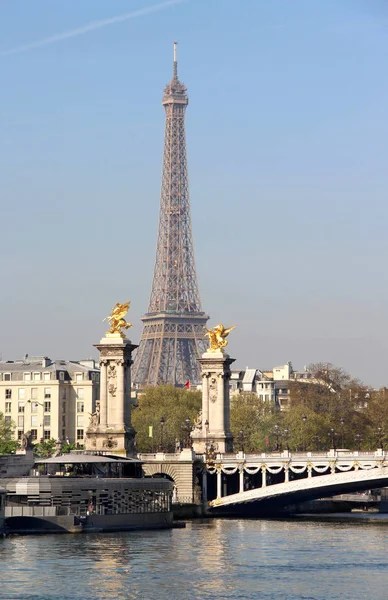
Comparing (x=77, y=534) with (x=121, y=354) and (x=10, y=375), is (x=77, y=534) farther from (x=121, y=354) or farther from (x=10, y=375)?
(x=10, y=375)

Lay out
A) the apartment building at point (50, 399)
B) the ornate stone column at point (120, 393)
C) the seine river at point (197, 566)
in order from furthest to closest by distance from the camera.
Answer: the apartment building at point (50, 399) → the ornate stone column at point (120, 393) → the seine river at point (197, 566)

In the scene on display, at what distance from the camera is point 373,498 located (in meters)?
128

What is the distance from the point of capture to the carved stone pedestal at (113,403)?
107 metres

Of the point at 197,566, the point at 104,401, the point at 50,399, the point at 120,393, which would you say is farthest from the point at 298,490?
the point at 50,399

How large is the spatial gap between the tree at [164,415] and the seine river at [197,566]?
4281 cm

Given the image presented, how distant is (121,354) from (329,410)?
4250 cm

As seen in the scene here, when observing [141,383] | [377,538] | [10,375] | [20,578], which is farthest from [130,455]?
[141,383]

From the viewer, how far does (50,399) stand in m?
154

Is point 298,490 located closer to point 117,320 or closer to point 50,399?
point 117,320

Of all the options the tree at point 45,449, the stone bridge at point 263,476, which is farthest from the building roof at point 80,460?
the tree at point 45,449

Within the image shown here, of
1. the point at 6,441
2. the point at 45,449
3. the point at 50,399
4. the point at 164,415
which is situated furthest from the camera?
the point at 50,399

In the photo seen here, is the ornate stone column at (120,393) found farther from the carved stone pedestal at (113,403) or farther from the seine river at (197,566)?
the seine river at (197,566)

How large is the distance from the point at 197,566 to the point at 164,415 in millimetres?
70624

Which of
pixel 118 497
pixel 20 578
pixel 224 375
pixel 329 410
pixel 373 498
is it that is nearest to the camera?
pixel 20 578
